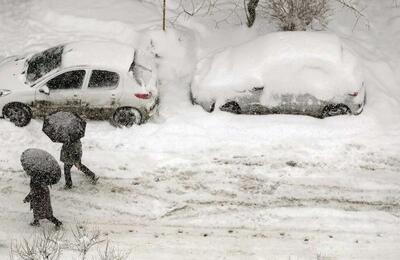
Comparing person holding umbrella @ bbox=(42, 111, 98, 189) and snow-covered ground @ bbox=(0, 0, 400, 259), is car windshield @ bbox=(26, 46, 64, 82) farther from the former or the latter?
person holding umbrella @ bbox=(42, 111, 98, 189)

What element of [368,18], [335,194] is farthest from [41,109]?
[368,18]

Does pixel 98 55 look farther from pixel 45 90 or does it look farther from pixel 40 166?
pixel 40 166

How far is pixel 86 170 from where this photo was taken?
380 inches

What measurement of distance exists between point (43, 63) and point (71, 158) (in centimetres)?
287

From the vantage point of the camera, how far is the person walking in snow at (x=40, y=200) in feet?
27.5

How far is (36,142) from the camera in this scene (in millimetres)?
10719

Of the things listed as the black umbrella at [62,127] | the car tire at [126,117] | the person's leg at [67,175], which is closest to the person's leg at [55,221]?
the person's leg at [67,175]

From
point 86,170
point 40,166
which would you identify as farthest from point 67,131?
→ point 86,170

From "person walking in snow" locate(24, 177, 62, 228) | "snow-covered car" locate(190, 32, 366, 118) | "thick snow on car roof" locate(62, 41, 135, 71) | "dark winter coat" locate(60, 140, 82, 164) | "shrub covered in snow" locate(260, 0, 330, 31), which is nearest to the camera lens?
"person walking in snow" locate(24, 177, 62, 228)

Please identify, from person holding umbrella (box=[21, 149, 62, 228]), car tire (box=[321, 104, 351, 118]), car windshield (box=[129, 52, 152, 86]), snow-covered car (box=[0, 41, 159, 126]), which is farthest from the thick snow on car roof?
car tire (box=[321, 104, 351, 118])

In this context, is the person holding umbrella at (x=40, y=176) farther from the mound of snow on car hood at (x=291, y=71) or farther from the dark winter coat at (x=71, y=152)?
the mound of snow on car hood at (x=291, y=71)

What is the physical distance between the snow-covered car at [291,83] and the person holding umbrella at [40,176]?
4.17 meters

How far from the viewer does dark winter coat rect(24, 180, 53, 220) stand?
27.6 ft

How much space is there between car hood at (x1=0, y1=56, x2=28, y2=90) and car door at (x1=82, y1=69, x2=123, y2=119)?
1297mm
